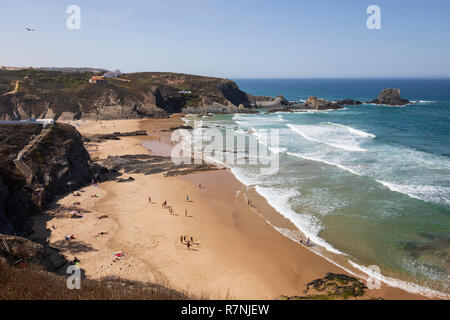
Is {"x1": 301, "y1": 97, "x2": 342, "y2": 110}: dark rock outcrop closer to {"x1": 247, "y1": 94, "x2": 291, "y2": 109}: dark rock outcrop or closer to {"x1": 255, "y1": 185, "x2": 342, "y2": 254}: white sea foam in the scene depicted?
{"x1": 247, "y1": 94, "x2": 291, "y2": 109}: dark rock outcrop

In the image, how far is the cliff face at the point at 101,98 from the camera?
59219 mm

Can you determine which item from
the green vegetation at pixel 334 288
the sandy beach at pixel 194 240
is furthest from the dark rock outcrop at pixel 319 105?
the green vegetation at pixel 334 288

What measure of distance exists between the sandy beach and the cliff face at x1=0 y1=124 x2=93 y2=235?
151 centimetres

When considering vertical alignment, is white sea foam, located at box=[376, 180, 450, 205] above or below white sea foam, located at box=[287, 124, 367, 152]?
below

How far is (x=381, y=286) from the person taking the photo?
13.6 meters

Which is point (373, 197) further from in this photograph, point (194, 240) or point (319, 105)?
point (319, 105)

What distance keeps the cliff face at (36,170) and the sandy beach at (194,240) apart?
1.51 metres

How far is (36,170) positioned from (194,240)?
48.4 ft

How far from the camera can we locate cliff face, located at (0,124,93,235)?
60.1 ft

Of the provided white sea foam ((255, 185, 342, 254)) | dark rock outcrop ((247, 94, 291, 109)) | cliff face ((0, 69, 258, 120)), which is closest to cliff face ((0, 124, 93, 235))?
white sea foam ((255, 185, 342, 254))

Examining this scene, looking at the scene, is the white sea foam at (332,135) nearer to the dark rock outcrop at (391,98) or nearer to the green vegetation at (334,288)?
the green vegetation at (334,288)

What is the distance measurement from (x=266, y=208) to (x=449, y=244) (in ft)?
37.7

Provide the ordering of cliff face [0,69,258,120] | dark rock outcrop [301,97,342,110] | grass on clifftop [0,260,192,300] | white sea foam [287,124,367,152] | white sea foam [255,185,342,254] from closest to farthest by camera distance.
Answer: grass on clifftop [0,260,192,300] → white sea foam [255,185,342,254] → white sea foam [287,124,367,152] → cliff face [0,69,258,120] → dark rock outcrop [301,97,342,110]

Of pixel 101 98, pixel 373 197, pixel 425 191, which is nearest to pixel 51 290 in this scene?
pixel 373 197
